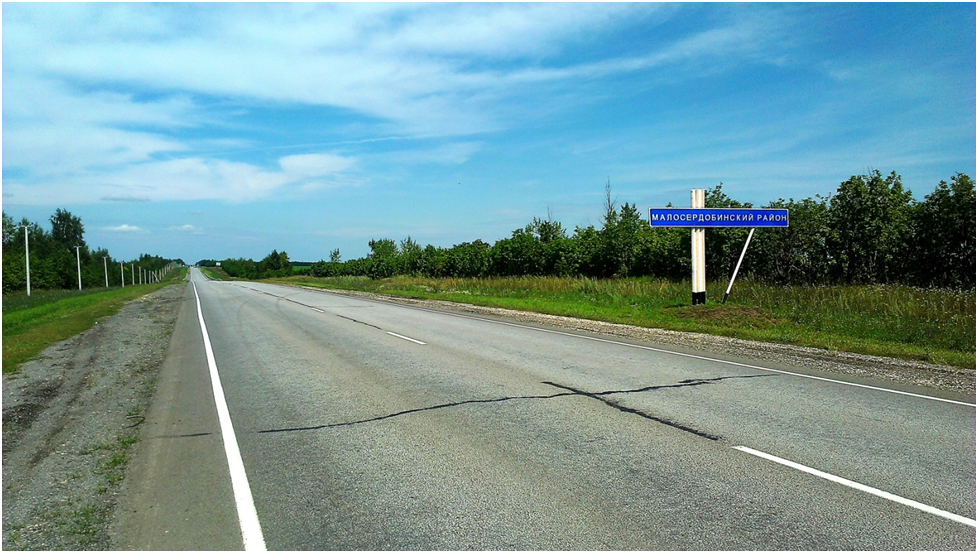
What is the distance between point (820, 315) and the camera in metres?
15.3

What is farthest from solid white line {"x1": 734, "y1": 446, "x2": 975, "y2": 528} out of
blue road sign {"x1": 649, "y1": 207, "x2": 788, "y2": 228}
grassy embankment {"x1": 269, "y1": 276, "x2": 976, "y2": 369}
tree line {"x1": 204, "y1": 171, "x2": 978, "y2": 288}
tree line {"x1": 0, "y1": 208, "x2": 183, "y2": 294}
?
tree line {"x1": 0, "y1": 208, "x2": 183, "y2": 294}

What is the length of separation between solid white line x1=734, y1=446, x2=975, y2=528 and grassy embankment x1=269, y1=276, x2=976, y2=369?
22.5ft

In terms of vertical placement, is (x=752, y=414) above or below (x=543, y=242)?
below

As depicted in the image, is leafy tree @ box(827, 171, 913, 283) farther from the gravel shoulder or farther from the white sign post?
the gravel shoulder

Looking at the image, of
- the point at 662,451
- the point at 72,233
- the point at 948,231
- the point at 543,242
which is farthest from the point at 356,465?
the point at 72,233

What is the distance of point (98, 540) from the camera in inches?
160

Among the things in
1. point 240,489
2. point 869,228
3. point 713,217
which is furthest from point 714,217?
point 240,489

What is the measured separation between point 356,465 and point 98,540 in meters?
1.96

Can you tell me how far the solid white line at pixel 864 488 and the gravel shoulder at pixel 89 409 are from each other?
13.7 ft

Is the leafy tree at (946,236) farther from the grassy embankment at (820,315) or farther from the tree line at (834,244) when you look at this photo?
the grassy embankment at (820,315)

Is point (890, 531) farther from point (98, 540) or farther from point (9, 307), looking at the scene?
point (9, 307)

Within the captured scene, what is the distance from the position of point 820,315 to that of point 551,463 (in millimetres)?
12791

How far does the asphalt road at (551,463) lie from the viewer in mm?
3992

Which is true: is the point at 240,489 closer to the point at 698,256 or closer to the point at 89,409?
the point at 89,409
